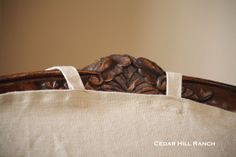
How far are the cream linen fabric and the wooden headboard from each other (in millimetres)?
33

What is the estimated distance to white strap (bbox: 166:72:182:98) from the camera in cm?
60

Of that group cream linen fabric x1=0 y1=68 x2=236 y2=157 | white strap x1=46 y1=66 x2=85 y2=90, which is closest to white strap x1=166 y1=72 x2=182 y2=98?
cream linen fabric x1=0 y1=68 x2=236 y2=157

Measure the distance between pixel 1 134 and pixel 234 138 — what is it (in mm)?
515

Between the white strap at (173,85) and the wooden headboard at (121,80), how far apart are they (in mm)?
16

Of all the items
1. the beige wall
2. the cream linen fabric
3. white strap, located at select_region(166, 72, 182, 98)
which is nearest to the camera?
the cream linen fabric

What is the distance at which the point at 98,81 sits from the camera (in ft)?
1.88

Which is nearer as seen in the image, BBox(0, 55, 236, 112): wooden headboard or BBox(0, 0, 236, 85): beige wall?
BBox(0, 55, 236, 112): wooden headboard

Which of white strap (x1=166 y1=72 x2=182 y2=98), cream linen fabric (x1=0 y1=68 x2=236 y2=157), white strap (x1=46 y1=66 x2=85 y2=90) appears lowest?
cream linen fabric (x1=0 y1=68 x2=236 y2=157)

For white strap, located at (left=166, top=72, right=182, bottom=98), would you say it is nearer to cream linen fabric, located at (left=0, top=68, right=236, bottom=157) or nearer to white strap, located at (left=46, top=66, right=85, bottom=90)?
cream linen fabric, located at (left=0, top=68, right=236, bottom=157)

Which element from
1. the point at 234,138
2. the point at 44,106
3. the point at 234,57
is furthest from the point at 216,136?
the point at 234,57

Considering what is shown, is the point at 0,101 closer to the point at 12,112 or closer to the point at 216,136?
the point at 12,112

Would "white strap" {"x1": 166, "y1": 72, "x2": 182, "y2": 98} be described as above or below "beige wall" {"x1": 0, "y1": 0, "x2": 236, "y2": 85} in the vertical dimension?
below

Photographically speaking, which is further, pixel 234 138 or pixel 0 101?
pixel 234 138

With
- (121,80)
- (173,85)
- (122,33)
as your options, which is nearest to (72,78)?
(121,80)
